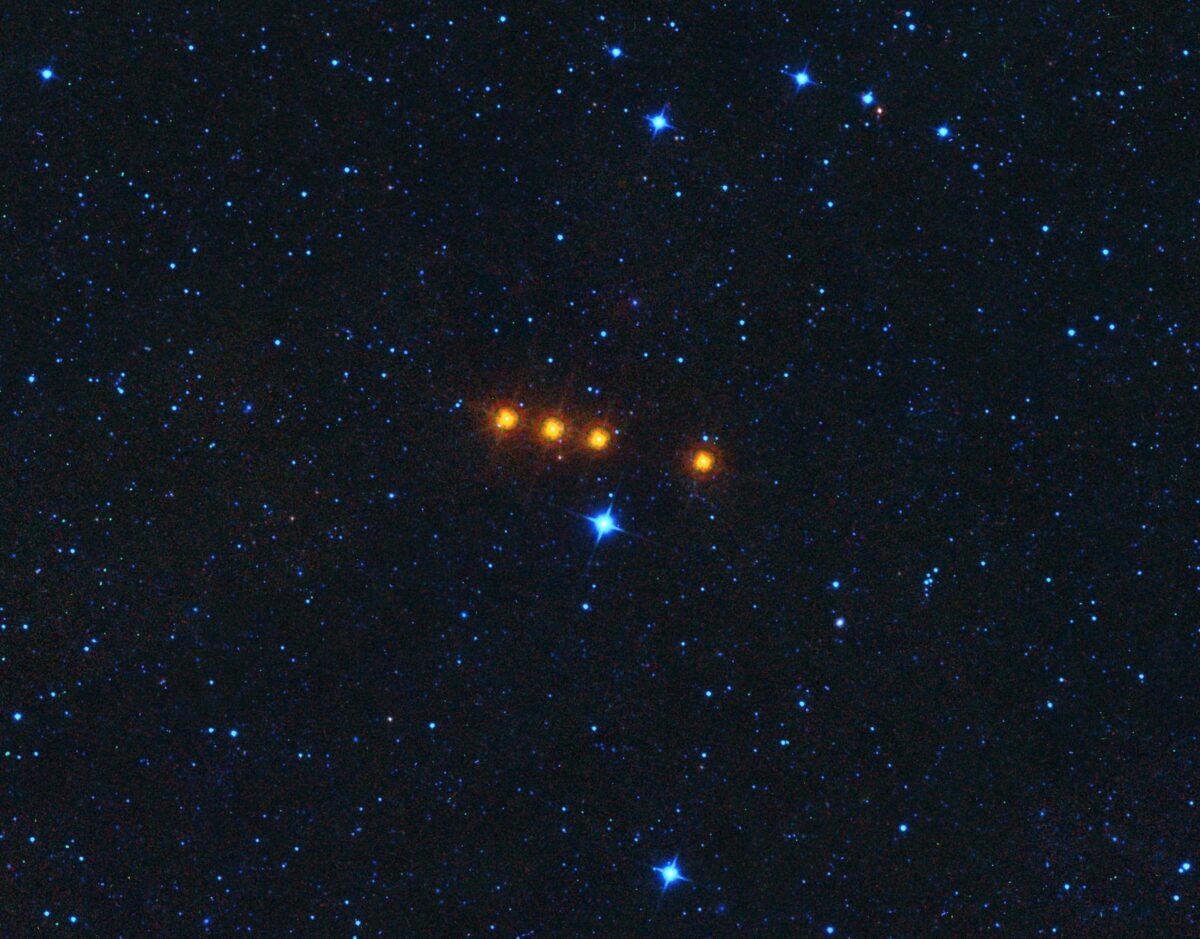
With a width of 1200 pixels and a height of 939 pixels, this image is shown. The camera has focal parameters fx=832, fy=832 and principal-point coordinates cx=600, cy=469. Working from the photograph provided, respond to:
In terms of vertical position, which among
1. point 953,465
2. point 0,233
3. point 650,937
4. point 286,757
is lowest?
point 650,937

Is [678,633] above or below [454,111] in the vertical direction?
below

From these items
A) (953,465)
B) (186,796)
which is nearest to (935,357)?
(953,465)

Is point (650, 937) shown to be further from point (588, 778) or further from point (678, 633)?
point (678, 633)
